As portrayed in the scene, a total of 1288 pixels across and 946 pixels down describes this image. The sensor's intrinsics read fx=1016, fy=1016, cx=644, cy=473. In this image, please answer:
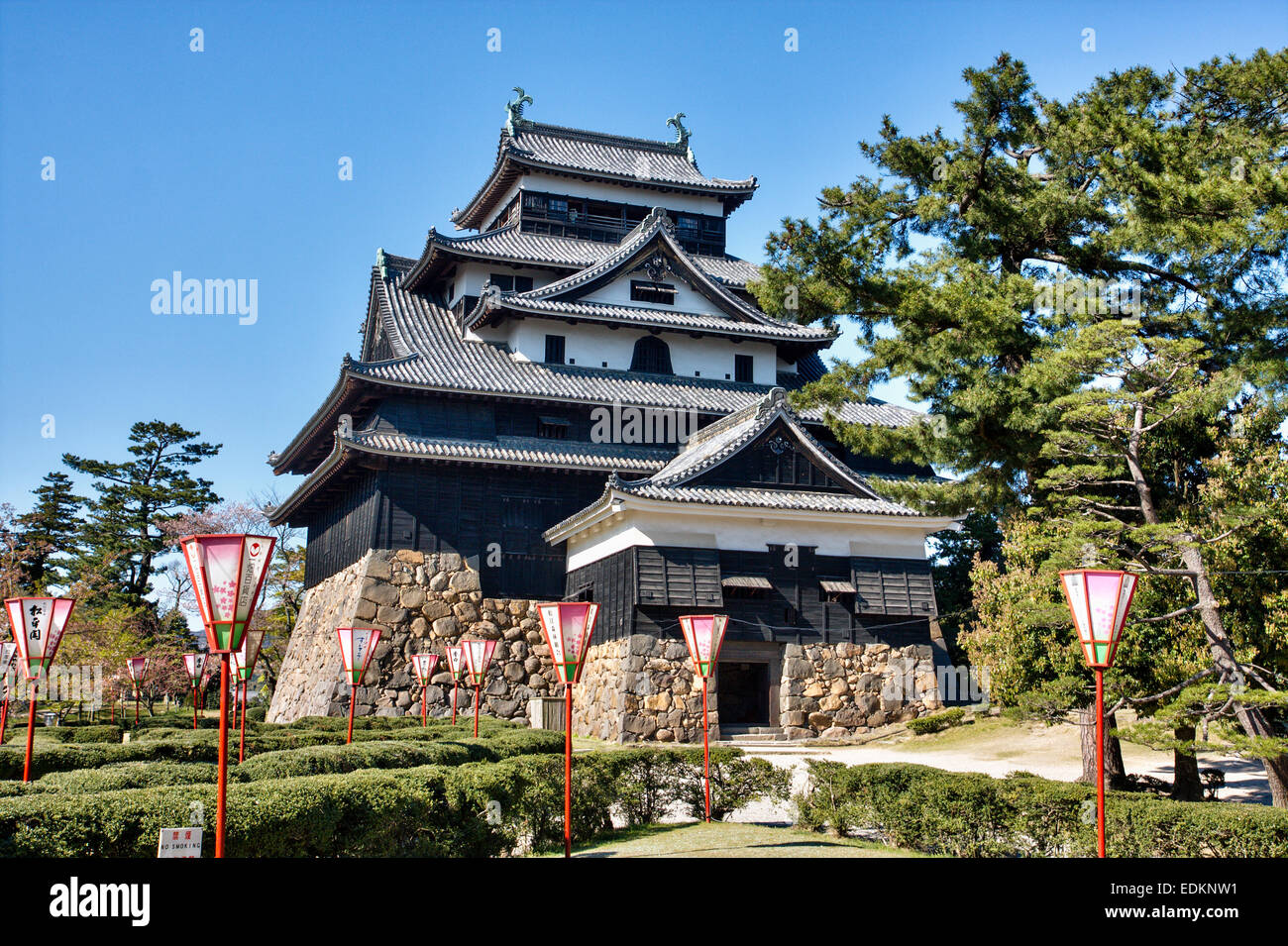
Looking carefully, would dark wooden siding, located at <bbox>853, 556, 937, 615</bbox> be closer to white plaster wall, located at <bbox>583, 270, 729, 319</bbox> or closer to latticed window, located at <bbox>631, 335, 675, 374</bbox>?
latticed window, located at <bbox>631, 335, 675, 374</bbox>

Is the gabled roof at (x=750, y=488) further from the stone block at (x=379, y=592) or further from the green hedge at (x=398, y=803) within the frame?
the green hedge at (x=398, y=803)

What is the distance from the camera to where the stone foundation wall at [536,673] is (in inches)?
942

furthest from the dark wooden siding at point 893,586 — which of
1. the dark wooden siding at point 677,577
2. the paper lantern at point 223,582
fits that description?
the paper lantern at point 223,582

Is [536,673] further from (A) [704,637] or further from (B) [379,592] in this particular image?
(A) [704,637]

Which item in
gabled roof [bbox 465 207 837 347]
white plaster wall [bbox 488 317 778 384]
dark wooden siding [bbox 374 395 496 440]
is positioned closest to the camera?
dark wooden siding [bbox 374 395 496 440]

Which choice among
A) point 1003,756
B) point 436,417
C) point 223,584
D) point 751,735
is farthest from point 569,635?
point 436,417

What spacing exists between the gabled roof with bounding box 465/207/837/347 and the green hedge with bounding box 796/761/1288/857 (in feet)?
67.6

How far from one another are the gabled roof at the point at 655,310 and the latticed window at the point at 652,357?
1.01m

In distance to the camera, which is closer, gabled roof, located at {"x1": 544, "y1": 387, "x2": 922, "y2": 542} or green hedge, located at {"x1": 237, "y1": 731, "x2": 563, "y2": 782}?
green hedge, located at {"x1": 237, "y1": 731, "x2": 563, "y2": 782}

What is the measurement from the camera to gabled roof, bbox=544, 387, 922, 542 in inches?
953

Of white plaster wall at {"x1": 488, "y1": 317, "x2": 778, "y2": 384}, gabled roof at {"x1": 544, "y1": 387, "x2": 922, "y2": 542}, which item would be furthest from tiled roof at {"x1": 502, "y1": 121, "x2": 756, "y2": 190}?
gabled roof at {"x1": 544, "y1": 387, "x2": 922, "y2": 542}
